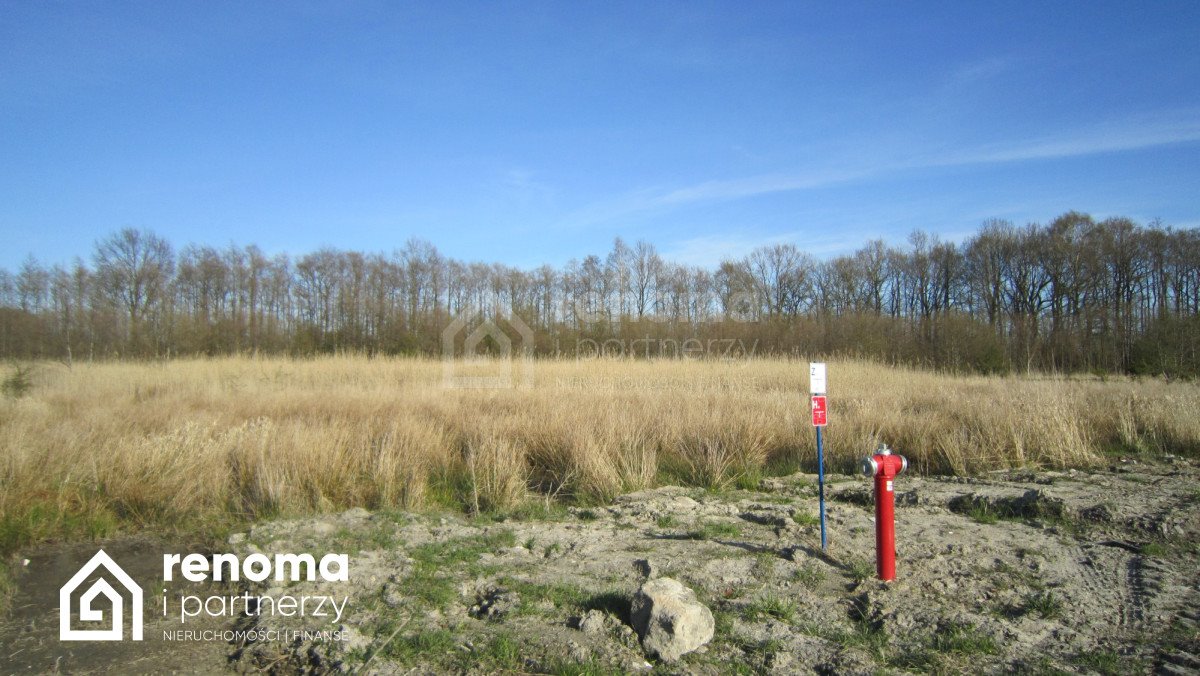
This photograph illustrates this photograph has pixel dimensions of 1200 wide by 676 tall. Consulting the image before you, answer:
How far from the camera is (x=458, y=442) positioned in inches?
350

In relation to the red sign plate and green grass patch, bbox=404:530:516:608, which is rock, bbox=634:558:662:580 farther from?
the red sign plate

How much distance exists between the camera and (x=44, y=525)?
554 cm

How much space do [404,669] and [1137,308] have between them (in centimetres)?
3043

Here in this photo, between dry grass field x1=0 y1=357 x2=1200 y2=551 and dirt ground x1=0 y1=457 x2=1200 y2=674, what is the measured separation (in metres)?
0.73

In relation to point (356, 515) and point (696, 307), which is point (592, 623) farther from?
point (696, 307)

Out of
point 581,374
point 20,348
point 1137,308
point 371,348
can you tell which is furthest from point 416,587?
point 1137,308

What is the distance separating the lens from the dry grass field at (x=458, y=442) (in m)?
6.20

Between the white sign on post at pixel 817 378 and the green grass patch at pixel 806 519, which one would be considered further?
the green grass patch at pixel 806 519

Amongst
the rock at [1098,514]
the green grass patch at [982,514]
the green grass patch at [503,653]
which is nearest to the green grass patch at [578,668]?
the green grass patch at [503,653]

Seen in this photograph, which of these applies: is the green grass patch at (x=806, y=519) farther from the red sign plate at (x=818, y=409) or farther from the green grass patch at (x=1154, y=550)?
the green grass patch at (x=1154, y=550)

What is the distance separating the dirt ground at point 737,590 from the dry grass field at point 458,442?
2.41 ft

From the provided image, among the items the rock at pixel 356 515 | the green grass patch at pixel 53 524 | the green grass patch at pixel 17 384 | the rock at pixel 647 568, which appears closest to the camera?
the rock at pixel 647 568

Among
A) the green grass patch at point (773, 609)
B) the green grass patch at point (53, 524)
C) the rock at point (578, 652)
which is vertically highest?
the green grass patch at point (53, 524)

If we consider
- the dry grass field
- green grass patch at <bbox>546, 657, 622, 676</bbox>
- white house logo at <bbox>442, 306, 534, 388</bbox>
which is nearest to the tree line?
white house logo at <bbox>442, 306, 534, 388</bbox>
